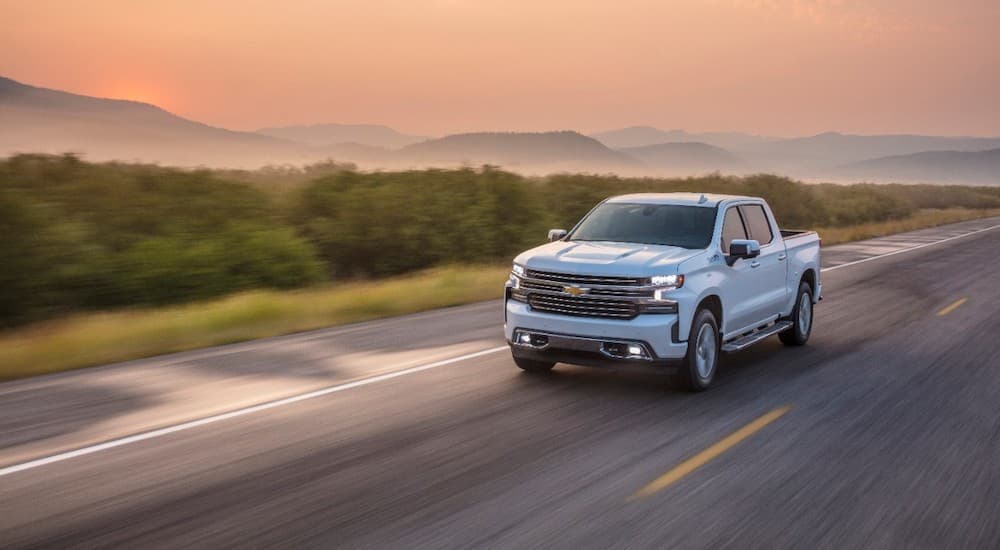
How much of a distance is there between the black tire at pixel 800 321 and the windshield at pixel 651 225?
2544 mm

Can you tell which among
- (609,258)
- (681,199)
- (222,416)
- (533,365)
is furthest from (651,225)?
(222,416)

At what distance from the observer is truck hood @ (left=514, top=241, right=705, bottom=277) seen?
889 centimetres

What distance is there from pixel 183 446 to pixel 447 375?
349 cm

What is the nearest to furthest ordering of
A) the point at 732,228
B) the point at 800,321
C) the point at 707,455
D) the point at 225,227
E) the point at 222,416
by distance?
the point at 707,455
the point at 222,416
the point at 732,228
the point at 800,321
the point at 225,227

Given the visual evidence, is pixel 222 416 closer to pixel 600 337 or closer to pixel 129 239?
pixel 600 337

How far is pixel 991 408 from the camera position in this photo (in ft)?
29.0

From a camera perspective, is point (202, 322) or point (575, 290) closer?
point (575, 290)

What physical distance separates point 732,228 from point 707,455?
3972 millimetres

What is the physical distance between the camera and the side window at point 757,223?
1097cm

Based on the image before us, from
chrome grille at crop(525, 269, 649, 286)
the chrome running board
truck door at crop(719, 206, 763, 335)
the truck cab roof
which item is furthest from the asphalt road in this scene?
the truck cab roof

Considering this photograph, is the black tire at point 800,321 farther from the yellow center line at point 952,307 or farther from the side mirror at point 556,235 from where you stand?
the yellow center line at point 952,307

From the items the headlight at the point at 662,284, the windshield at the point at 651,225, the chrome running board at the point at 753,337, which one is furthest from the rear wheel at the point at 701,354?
the windshield at the point at 651,225

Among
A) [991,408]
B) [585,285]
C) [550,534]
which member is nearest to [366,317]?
[585,285]

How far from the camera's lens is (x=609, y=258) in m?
9.23
